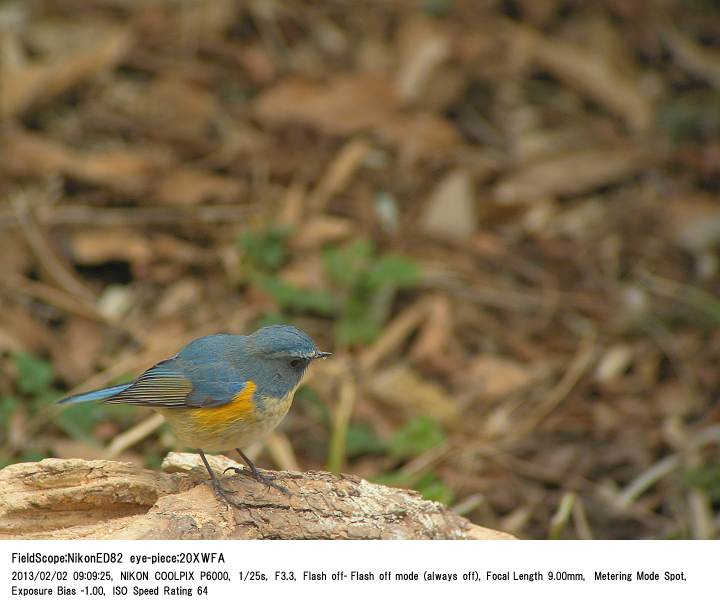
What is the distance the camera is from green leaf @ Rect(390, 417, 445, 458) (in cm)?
509

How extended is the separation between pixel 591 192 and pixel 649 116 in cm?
89

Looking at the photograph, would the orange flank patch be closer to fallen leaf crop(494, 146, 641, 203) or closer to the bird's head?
the bird's head

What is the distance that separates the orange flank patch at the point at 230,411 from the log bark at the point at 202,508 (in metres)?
0.23

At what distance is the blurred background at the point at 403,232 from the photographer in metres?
5.21

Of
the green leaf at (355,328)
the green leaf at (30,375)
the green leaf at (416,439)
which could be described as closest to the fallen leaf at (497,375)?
the green leaf at (355,328)

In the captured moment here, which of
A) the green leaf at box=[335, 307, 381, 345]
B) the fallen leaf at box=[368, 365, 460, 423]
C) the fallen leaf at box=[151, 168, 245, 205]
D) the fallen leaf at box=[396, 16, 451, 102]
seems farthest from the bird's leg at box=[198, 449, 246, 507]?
the fallen leaf at box=[396, 16, 451, 102]

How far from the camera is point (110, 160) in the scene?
6.52 metres

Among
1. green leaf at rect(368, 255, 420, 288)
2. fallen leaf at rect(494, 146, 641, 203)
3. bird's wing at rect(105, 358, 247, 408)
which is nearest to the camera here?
bird's wing at rect(105, 358, 247, 408)

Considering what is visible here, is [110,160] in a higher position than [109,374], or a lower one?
higher

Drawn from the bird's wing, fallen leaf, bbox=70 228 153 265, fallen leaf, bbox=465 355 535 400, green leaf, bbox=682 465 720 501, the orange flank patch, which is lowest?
green leaf, bbox=682 465 720 501

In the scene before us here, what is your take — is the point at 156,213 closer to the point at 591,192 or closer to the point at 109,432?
the point at 109,432

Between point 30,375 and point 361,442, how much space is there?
1.69 meters

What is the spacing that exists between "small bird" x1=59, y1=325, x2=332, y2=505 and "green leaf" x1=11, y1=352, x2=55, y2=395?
5.91 feet
